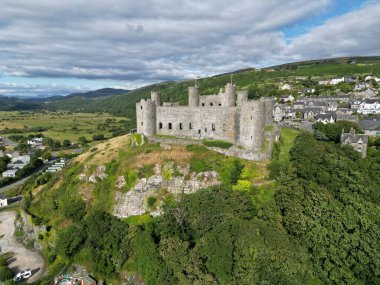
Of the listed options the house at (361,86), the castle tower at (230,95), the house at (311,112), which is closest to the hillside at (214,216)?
the castle tower at (230,95)

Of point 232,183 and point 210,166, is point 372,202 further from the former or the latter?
point 210,166

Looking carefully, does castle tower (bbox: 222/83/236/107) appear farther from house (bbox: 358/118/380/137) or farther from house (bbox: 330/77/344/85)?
house (bbox: 330/77/344/85)

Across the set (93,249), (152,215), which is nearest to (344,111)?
(152,215)

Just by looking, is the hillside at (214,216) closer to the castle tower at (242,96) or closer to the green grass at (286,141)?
the green grass at (286,141)

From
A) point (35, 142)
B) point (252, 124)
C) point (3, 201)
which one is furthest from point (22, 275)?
point (35, 142)

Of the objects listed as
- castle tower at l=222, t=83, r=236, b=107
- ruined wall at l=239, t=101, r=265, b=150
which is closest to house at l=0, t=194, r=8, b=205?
castle tower at l=222, t=83, r=236, b=107

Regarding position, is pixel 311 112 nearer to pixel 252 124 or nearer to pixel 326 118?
pixel 326 118
